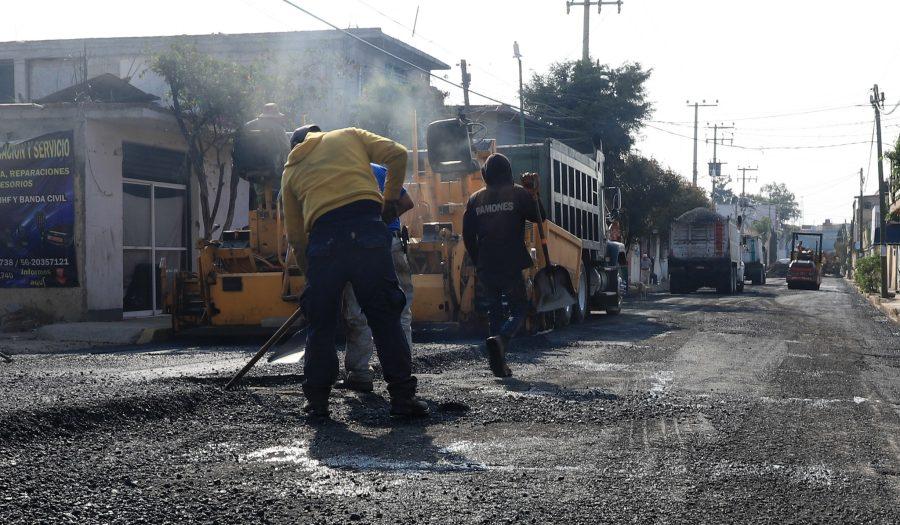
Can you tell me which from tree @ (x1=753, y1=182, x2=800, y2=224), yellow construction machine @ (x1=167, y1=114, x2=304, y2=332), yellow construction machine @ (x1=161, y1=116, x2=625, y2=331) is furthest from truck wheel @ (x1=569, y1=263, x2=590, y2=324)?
tree @ (x1=753, y1=182, x2=800, y2=224)

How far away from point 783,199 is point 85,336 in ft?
550

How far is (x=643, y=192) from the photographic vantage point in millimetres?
39906

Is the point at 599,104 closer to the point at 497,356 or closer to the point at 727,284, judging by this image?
the point at 727,284

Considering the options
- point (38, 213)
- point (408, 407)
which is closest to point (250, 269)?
point (38, 213)

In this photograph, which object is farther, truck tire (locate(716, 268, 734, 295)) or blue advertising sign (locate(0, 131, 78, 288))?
truck tire (locate(716, 268, 734, 295))

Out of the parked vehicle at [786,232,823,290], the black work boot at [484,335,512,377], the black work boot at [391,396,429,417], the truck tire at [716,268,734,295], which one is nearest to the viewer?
the black work boot at [391,396,429,417]

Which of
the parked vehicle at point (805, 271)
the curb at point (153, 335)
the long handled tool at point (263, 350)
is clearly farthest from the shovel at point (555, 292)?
the parked vehicle at point (805, 271)

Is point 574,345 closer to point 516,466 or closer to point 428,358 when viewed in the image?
point 428,358

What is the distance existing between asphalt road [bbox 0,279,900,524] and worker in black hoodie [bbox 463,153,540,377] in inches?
21.7

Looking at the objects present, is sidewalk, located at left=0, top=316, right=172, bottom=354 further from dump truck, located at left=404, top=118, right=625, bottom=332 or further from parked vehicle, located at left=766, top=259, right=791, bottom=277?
parked vehicle, located at left=766, top=259, right=791, bottom=277

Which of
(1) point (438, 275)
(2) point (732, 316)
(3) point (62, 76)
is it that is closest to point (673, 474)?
(1) point (438, 275)

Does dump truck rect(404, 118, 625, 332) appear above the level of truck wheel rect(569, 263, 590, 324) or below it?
above

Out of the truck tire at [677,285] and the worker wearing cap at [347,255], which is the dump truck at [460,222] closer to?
the worker wearing cap at [347,255]

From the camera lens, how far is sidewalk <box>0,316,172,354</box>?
483 inches
